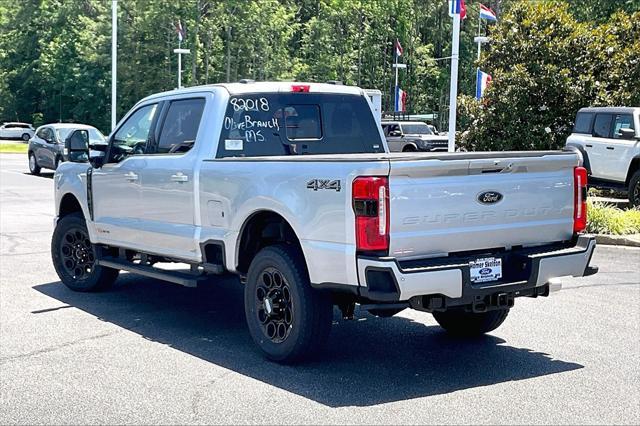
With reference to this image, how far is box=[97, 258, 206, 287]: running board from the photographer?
307 inches

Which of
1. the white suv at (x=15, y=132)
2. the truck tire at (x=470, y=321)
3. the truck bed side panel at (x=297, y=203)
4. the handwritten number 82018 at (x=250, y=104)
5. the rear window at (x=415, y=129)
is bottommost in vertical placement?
the white suv at (x=15, y=132)

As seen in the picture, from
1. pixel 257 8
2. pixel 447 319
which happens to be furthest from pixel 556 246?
pixel 257 8

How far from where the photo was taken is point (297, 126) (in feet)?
26.9

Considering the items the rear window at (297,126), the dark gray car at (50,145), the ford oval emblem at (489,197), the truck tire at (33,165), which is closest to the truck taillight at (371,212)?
the ford oval emblem at (489,197)

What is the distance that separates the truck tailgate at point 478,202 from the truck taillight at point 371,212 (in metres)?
0.05

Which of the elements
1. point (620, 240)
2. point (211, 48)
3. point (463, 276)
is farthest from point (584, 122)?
point (211, 48)

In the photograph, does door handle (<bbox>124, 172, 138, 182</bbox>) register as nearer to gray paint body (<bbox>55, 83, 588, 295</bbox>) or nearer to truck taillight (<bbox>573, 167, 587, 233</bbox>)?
gray paint body (<bbox>55, 83, 588, 295</bbox>)

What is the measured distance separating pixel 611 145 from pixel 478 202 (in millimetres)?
13375

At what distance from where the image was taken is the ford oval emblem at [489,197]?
6.44 metres

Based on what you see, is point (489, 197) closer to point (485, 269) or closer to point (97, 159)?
point (485, 269)

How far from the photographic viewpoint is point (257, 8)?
66188 mm

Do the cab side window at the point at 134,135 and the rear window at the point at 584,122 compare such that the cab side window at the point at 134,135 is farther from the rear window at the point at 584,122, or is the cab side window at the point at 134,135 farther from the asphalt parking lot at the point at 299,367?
the rear window at the point at 584,122

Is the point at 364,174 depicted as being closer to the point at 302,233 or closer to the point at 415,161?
the point at 415,161

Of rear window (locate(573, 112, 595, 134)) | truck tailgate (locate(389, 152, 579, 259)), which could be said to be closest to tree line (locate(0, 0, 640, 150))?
rear window (locate(573, 112, 595, 134))
